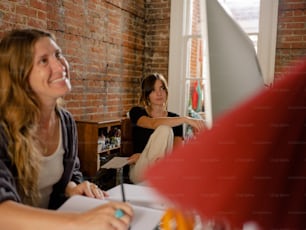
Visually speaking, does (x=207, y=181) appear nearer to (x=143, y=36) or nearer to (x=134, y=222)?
(x=134, y=222)

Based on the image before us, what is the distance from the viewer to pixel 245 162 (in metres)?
0.07

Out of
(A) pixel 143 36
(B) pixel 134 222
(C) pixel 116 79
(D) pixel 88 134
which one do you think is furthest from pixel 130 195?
(A) pixel 143 36

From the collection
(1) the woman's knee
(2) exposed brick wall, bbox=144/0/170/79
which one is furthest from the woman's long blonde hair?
(2) exposed brick wall, bbox=144/0/170/79

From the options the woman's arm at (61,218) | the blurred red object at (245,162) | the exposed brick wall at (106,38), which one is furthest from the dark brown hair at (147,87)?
the blurred red object at (245,162)

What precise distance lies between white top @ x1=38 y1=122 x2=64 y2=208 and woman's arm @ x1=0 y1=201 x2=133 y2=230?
0.18 metres

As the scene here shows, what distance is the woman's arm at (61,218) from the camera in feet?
0.93

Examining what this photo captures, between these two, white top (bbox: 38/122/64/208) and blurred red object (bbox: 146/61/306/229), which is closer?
blurred red object (bbox: 146/61/306/229)

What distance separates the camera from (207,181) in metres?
0.07

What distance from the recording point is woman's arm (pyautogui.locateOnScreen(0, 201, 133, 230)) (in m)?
0.28

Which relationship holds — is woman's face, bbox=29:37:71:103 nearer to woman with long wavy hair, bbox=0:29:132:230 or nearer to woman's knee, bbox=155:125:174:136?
woman with long wavy hair, bbox=0:29:132:230

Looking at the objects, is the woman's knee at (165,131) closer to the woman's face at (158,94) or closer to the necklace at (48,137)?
the woman's face at (158,94)

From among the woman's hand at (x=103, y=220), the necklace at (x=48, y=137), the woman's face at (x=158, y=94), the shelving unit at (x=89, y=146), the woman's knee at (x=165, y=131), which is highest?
the woman's face at (x=158, y=94)

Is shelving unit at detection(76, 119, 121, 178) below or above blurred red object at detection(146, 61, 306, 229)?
below

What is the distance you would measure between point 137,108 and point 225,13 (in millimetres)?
1161
